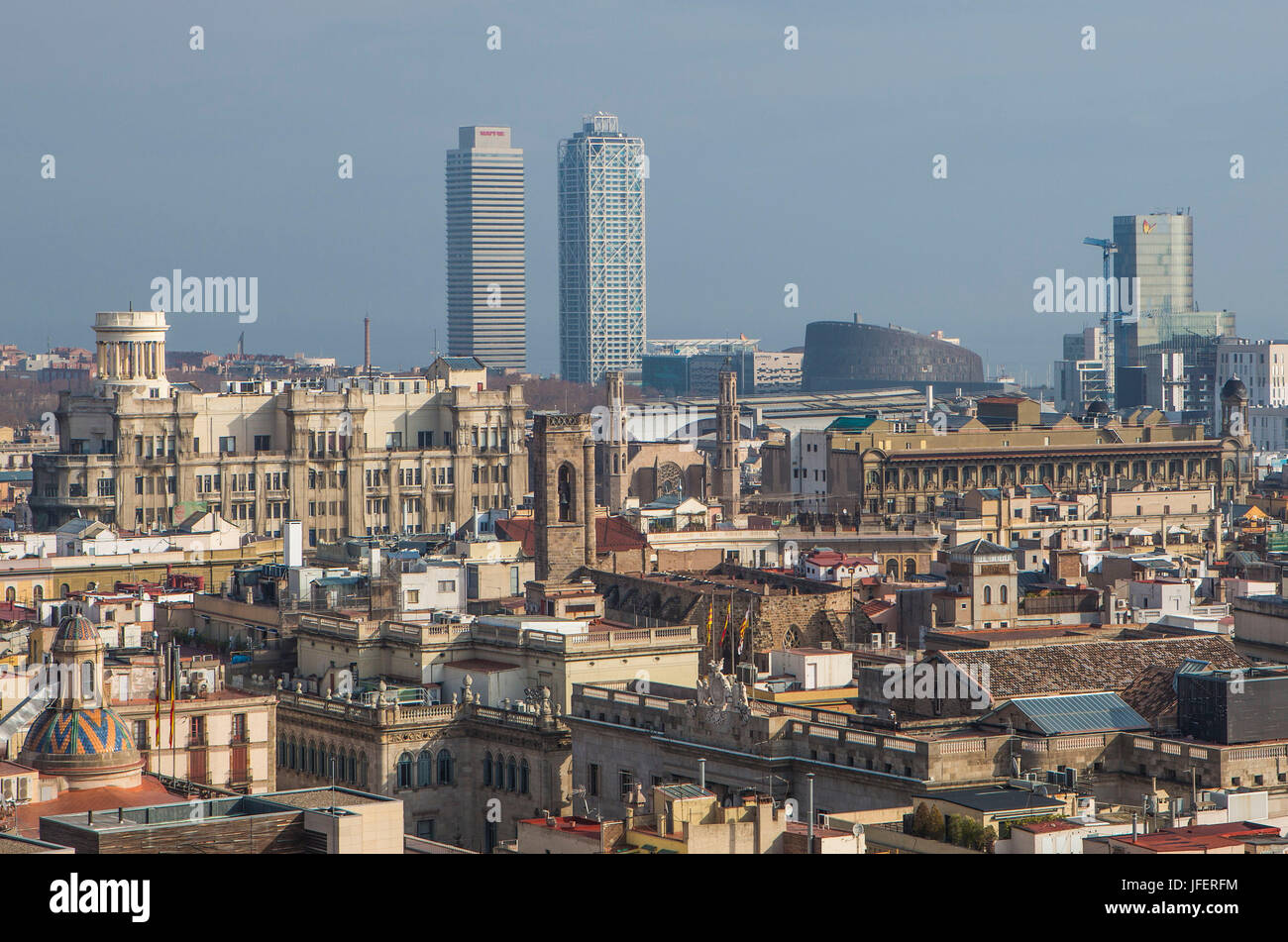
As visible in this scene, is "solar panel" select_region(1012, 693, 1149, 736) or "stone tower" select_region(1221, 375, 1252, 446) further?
"stone tower" select_region(1221, 375, 1252, 446)

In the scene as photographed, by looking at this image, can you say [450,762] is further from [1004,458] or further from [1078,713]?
[1004,458]

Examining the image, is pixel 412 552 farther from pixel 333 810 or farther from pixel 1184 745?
pixel 333 810

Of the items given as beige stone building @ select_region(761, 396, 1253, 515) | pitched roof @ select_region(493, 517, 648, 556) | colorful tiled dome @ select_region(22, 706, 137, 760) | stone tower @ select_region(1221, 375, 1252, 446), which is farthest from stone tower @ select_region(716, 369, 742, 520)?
colorful tiled dome @ select_region(22, 706, 137, 760)

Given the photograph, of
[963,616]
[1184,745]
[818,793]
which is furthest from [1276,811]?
[963,616]

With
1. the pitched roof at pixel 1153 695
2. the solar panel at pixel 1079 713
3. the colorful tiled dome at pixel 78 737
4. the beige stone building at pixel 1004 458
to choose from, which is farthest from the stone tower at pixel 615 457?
the colorful tiled dome at pixel 78 737

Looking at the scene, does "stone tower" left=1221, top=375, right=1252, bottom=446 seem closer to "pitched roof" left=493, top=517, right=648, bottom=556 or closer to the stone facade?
"pitched roof" left=493, top=517, right=648, bottom=556

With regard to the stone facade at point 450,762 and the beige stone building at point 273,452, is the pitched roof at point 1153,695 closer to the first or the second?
the stone facade at point 450,762
